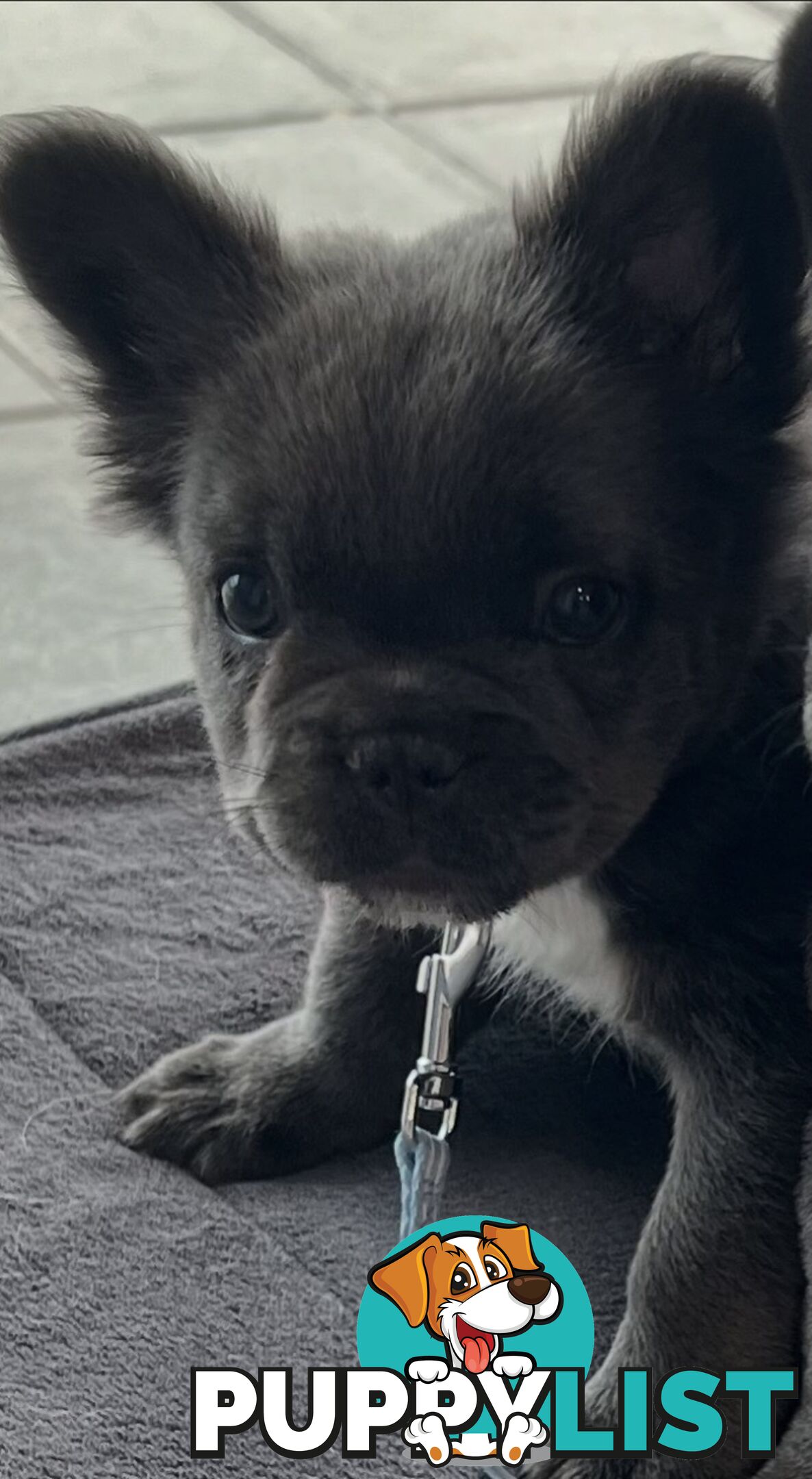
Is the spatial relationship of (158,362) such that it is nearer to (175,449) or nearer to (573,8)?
(175,449)

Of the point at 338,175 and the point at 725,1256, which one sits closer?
the point at 725,1256

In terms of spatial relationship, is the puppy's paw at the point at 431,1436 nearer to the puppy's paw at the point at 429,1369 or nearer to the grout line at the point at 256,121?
the puppy's paw at the point at 429,1369

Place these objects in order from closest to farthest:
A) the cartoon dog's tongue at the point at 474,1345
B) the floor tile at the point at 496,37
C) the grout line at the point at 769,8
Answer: the cartoon dog's tongue at the point at 474,1345 → the floor tile at the point at 496,37 → the grout line at the point at 769,8

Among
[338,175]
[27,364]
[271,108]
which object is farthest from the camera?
[271,108]

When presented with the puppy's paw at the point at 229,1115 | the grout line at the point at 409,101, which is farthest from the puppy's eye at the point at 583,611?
the grout line at the point at 409,101

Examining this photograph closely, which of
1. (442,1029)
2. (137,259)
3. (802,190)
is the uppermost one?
(802,190)

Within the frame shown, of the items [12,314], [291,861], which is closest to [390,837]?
[291,861]

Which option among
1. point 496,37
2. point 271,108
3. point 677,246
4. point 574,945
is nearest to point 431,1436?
point 574,945

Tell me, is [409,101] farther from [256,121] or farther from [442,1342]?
[442,1342]
